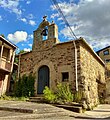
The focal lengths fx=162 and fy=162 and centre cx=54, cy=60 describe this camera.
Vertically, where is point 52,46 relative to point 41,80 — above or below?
above

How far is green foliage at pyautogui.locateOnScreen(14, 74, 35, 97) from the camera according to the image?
11.7 meters

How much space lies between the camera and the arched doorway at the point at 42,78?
37.9 feet

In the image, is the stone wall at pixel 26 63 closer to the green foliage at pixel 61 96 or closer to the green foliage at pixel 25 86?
the green foliage at pixel 25 86

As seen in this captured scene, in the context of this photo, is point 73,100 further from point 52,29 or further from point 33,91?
point 52,29

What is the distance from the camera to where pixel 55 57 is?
11477 millimetres

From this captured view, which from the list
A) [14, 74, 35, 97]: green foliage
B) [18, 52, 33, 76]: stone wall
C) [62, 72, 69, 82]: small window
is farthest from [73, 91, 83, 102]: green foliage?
[18, 52, 33, 76]: stone wall

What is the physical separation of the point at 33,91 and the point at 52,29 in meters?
4.80

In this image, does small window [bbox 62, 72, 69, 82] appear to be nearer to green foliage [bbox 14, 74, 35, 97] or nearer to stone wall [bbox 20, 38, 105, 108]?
stone wall [bbox 20, 38, 105, 108]

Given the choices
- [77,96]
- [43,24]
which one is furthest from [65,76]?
[43,24]

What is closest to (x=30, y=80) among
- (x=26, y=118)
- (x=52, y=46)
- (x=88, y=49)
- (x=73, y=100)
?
(x=52, y=46)

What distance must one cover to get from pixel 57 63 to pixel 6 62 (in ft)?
15.7

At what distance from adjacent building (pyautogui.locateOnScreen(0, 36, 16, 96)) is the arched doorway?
3.17 m

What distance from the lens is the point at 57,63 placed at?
36.8ft

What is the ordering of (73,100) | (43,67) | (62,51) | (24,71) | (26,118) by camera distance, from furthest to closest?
(24,71) → (43,67) → (62,51) → (73,100) → (26,118)
